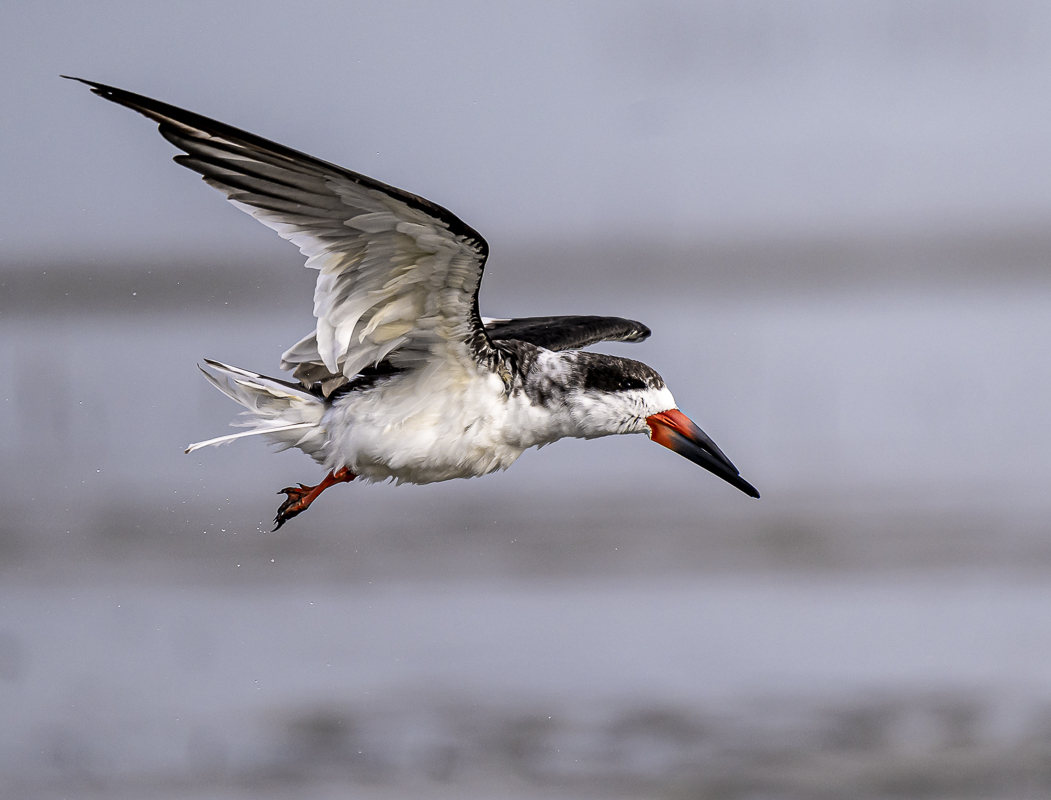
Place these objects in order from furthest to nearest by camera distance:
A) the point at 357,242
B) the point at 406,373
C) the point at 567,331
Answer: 1. the point at 567,331
2. the point at 406,373
3. the point at 357,242

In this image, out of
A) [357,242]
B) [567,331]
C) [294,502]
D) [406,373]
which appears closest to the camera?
[357,242]

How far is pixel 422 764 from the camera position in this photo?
25.5 ft

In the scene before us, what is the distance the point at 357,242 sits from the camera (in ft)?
6.75

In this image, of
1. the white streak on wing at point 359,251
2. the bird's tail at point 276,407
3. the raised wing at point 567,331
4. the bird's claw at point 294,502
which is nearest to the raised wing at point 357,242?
the white streak on wing at point 359,251

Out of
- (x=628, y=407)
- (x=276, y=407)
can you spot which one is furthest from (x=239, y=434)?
(x=628, y=407)

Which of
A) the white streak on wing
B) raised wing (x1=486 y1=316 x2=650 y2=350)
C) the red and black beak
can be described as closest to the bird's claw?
the white streak on wing

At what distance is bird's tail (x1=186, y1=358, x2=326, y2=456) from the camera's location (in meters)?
2.41

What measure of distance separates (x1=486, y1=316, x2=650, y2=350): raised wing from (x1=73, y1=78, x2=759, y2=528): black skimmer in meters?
0.33

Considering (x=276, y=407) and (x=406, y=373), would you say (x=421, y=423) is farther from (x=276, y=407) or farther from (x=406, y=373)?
(x=276, y=407)

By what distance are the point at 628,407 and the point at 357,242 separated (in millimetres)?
753

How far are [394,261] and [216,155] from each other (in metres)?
0.43

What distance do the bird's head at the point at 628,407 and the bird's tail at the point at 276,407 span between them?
0.58m

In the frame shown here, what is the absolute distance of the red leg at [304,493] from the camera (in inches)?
98.0

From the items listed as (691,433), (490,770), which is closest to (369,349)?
(691,433)
